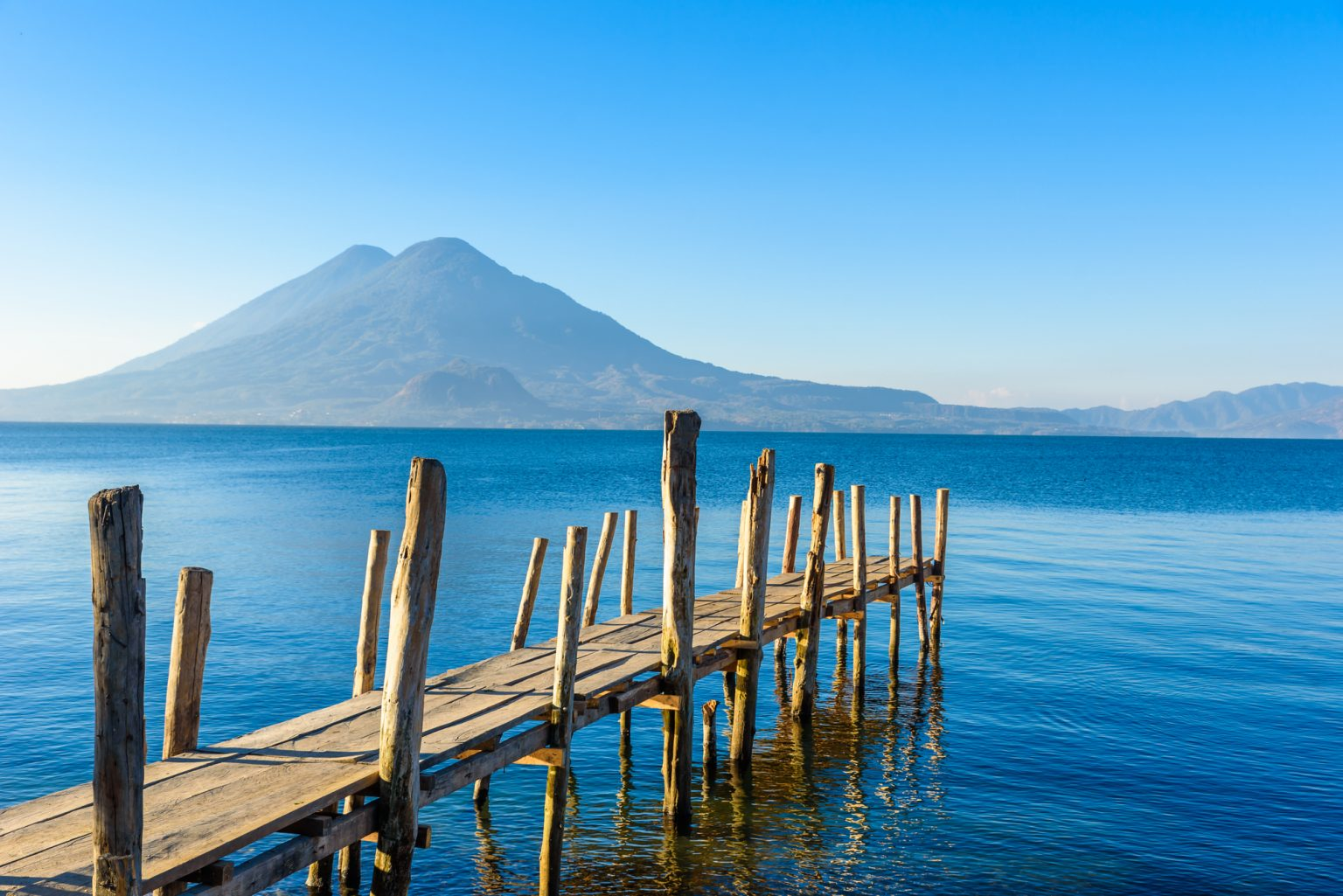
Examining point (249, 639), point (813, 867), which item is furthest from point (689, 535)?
point (249, 639)

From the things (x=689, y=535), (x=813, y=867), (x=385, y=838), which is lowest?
(x=813, y=867)

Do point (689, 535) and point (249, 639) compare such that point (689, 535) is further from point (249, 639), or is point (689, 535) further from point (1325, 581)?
point (1325, 581)

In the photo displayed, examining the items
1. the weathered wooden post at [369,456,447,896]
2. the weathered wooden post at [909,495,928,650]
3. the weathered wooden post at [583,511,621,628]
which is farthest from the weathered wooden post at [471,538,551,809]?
the weathered wooden post at [909,495,928,650]

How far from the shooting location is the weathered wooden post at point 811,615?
557 inches

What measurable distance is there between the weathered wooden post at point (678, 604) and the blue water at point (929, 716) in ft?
1.90

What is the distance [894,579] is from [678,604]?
337 inches

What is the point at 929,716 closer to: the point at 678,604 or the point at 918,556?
the point at 918,556

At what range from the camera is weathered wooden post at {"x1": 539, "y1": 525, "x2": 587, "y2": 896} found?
9.12 m

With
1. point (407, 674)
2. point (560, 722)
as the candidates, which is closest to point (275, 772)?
point (407, 674)

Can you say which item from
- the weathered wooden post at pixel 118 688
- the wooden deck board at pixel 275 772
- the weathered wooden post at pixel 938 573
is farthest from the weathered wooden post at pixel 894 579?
the weathered wooden post at pixel 118 688

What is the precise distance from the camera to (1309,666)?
18.7 m

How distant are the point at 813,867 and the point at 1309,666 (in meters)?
13.1

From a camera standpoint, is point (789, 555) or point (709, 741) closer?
point (709, 741)

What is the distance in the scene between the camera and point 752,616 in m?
12.6
